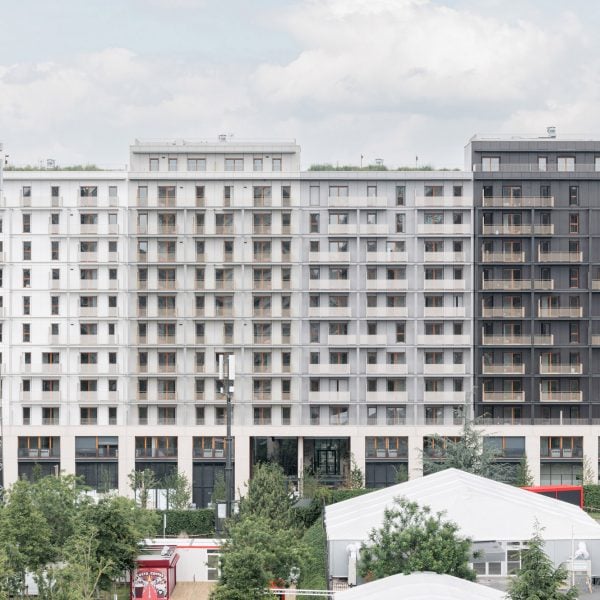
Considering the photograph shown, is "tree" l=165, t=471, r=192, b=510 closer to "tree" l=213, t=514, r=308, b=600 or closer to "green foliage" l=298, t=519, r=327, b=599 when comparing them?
"green foliage" l=298, t=519, r=327, b=599

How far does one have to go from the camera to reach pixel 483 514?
4741 centimetres

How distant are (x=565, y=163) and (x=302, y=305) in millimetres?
24949

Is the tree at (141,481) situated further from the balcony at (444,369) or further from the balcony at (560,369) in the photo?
the balcony at (560,369)

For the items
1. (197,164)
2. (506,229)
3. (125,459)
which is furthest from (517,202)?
(125,459)

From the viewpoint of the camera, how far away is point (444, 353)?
91.3 metres

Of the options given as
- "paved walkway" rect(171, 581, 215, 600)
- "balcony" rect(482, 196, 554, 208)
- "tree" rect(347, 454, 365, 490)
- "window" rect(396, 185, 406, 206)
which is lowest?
"paved walkway" rect(171, 581, 215, 600)

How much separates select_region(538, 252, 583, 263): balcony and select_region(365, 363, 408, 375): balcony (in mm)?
14429

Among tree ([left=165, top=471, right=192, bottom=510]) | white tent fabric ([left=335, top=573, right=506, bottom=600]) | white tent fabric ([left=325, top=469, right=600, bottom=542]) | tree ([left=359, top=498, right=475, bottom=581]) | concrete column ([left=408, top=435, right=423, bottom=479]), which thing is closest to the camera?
white tent fabric ([left=335, top=573, right=506, bottom=600])

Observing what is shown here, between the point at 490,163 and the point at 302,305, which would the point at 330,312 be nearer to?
the point at 302,305

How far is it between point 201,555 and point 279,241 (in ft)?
130

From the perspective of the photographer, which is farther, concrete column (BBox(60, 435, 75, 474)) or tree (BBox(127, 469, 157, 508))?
concrete column (BBox(60, 435, 75, 474))

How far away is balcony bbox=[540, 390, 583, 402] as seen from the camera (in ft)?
297

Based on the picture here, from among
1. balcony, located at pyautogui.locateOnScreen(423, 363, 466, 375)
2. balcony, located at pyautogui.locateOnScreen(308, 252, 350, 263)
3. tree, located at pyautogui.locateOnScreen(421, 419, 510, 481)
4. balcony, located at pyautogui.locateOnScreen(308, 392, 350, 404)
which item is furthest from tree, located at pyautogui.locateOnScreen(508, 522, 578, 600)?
balcony, located at pyautogui.locateOnScreen(308, 252, 350, 263)

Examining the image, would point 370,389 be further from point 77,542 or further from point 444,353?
point 77,542
